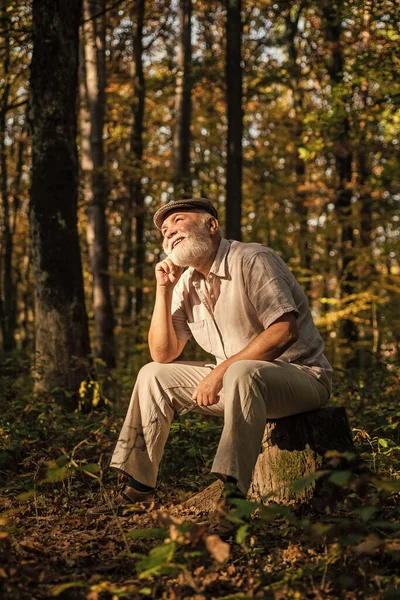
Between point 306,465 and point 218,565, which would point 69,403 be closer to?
point 306,465

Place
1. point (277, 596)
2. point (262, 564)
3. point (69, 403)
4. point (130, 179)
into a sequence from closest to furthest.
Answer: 1. point (277, 596)
2. point (262, 564)
3. point (69, 403)
4. point (130, 179)

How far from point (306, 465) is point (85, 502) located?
5.33 feet

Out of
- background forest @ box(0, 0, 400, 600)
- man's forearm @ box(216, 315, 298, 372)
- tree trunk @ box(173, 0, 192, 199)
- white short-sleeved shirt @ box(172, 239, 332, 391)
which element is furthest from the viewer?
tree trunk @ box(173, 0, 192, 199)

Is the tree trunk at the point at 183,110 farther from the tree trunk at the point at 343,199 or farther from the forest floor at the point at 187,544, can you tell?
the forest floor at the point at 187,544

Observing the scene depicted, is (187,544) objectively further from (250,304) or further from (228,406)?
(250,304)

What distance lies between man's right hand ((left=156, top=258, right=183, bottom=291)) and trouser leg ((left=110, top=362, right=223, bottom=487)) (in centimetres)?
59

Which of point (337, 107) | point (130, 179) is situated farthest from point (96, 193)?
point (337, 107)

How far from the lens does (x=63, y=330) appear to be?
7.89 m

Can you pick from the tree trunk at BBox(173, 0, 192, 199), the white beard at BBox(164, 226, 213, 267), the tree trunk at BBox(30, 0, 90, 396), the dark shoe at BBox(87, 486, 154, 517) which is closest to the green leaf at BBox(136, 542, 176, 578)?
the dark shoe at BBox(87, 486, 154, 517)

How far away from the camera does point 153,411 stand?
4.52m

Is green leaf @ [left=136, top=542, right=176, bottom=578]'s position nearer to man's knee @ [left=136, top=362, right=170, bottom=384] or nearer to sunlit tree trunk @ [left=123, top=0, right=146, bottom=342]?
man's knee @ [left=136, top=362, right=170, bottom=384]

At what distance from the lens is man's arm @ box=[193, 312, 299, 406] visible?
4.14 metres

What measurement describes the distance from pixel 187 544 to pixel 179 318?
76.6 inches

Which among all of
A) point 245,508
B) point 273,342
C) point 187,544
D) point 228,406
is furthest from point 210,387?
point 245,508
